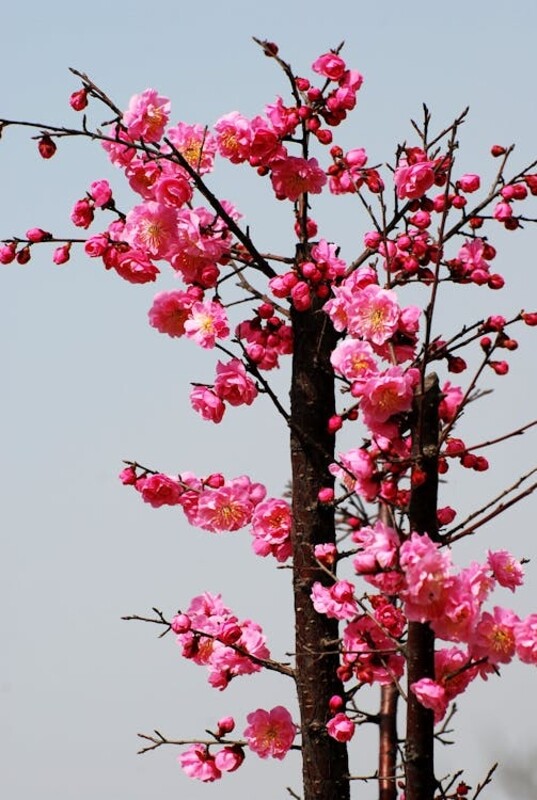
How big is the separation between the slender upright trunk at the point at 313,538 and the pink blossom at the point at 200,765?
1.17 feet

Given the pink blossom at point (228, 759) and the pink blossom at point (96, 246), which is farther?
the pink blossom at point (96, 246)

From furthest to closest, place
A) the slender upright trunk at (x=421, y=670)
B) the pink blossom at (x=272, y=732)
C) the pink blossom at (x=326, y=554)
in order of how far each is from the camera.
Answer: the pink blossom at (x=272, y=732) < the pink blossom at (x=326, y=554) < the slender upright trunk at (x=421, y=670)

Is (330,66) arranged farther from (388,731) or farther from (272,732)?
(388,731)

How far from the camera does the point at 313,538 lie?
4.73 meters

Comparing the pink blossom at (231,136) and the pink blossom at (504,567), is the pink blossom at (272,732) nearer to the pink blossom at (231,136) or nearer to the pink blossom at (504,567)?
the pink blossom at (504,567)

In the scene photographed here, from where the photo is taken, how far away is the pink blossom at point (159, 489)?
16.6ft

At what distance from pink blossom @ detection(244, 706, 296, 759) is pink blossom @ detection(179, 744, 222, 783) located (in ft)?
0.54

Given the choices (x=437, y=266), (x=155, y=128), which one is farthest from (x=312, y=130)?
(x=437, y=266)

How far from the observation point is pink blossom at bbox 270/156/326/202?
4.91 meters

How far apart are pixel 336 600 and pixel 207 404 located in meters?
0.89

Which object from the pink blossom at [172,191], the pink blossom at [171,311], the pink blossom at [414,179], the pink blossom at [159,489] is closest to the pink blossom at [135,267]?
the pink blossom at [171,311]

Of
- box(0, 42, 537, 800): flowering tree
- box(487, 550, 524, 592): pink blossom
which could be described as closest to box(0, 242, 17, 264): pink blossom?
box(0, 42, 537, 800): flowering tree

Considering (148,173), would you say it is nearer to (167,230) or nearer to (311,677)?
(167,230)

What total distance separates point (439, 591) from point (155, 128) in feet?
7.03
